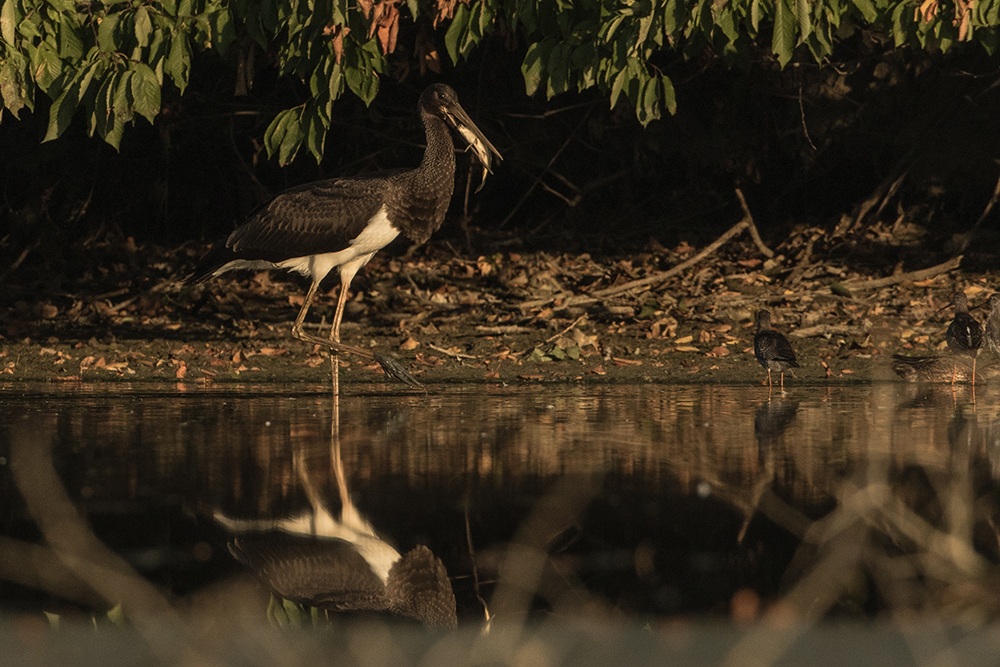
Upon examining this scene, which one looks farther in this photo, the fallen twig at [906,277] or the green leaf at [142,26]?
the fallen twig at [906,277]

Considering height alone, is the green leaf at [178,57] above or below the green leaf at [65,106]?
above

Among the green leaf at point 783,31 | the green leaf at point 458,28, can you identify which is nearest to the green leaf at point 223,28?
the green leaf at point 458,28

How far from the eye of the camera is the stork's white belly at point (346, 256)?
10664 millimetres

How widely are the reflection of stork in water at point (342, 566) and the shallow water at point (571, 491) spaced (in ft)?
0.20

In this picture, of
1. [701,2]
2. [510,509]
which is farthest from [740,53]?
[510,509]

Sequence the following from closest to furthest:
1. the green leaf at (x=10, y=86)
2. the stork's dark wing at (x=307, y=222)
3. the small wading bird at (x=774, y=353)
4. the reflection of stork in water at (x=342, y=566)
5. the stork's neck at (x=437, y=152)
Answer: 1. the reflection of stork in water at (x=342, y=566)
2. the green leaf at (x=10, y=86)
3. the small wading bird at (x=774, y=353)
4. the stork's dark wing at (x=307, y=222)
5. the stork's neck at (x=437, y=152)

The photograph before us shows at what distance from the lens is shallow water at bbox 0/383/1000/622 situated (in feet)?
12.8

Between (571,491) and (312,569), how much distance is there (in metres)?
1.42

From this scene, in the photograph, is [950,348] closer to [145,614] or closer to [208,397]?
[208,397]

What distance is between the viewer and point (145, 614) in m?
3.60

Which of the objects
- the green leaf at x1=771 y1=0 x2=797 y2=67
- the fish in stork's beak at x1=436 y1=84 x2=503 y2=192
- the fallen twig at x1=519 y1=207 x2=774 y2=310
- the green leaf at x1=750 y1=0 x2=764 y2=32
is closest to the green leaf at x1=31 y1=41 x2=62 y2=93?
the fish in stork's beak at x1=436 y1=84 x2=503 y2=192

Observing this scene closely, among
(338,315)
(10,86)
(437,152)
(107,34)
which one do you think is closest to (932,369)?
(437,152)

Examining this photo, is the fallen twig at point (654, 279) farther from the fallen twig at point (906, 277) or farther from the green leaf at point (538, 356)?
the fallen twig at point (906, 277)

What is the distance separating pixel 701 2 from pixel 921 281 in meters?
5.91
